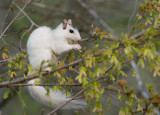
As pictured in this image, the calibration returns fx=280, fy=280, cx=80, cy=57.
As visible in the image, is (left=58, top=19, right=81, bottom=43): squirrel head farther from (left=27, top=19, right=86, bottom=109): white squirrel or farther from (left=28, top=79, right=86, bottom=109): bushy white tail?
(left=28, top=79, right=86, bottom=109): bushy white tail

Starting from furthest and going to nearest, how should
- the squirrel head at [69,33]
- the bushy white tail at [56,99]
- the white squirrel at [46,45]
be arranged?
the squirrel head at [69,33]
the white squirrel at [46,45]
the bushy white tail at [56,99]

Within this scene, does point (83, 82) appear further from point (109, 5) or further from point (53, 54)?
point (109, 5)

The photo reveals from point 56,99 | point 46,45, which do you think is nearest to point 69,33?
point 46,45

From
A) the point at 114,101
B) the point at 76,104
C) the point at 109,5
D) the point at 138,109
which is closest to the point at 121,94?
the point at 138,109

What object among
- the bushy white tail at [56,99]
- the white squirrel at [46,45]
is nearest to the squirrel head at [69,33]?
the white squirrel at [46,45]

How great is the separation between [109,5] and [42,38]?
5.14 metres

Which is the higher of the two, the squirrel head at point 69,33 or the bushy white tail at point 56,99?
the squirrel head at point 69,33

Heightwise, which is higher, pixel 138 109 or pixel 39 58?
pixel 39 58

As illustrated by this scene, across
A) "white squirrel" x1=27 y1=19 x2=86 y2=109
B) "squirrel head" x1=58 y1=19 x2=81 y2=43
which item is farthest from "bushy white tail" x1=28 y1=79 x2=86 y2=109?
"squirrel head" x1=58 y1=19 x2=81 y2=43

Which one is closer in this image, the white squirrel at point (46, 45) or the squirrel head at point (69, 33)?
the white squirrel at point (46, 45)

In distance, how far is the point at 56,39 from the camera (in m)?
3.21

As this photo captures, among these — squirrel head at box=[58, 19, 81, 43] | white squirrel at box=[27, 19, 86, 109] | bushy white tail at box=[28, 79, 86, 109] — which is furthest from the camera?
squirrel head at box=[58, 19, 81, 43]

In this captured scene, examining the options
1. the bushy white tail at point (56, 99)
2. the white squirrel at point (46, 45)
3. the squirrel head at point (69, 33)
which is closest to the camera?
the bushy white tail at point (56, 99)

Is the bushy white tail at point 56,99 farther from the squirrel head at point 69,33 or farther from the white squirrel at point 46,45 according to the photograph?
the squirrel head at point 69,33
